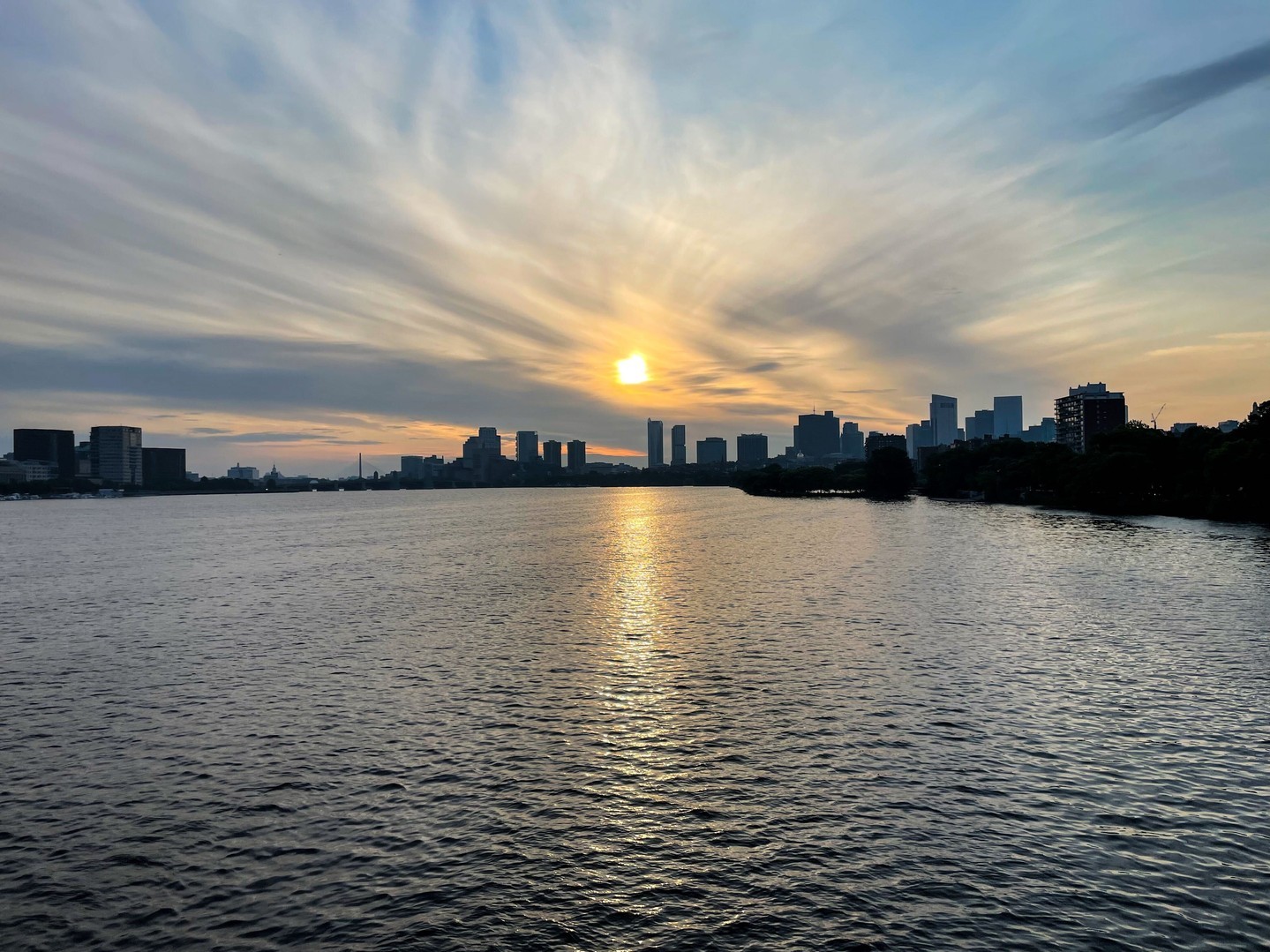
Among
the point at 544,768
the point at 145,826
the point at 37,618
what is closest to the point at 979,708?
the point at 544,768

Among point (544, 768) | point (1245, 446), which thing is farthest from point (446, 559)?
point (1245, 446)

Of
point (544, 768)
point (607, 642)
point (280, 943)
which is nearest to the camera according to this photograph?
point (280, 943)

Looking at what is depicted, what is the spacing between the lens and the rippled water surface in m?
24.3

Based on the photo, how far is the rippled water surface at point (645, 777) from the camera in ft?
79.8

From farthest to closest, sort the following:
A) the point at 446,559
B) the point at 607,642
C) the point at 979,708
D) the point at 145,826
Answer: the point at 446,559 < the point at 607,642 < the point at 979,708 < the point at 145,826

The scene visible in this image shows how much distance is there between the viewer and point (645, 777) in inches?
1396

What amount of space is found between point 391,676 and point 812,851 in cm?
3589

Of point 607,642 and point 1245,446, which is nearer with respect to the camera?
point 607,642

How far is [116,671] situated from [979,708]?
6149 centimetres

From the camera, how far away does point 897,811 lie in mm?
31062

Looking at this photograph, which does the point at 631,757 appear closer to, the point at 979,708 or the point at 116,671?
the point at 979,708

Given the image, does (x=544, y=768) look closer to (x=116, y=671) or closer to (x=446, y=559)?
(x=116, y=671)

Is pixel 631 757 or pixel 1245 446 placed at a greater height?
pixel 1245 446

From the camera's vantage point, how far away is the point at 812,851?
27.9 m
